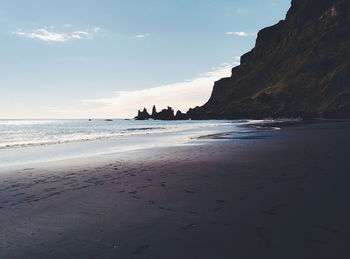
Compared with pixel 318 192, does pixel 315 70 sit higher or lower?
higher

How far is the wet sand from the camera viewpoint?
5.93m

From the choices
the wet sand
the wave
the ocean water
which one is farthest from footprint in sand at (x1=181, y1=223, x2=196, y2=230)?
the wave

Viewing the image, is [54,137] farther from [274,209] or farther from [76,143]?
[274,209]

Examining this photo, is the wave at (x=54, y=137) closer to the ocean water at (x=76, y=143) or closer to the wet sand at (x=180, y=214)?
the ocean water at (x=76, y=143)

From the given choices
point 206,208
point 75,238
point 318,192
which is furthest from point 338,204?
point 75,238

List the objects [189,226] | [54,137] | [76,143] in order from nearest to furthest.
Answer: [189,226] → [76,143] → [54,137]

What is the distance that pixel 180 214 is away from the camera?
8.26 metres

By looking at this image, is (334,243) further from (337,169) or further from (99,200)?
(337,169)

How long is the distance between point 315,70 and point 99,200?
21200 centimetres

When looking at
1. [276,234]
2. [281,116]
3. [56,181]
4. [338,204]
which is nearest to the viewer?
[276,234]

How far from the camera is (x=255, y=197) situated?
384 inches

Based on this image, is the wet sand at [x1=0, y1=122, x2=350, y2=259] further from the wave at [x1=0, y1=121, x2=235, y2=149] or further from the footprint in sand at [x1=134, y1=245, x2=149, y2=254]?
the wave at [x1=0, y1=121, x2=235, y2=149]

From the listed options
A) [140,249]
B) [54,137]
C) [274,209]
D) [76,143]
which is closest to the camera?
[140,249]

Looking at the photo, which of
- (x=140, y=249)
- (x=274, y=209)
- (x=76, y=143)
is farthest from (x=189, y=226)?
(x=76, y=143)
